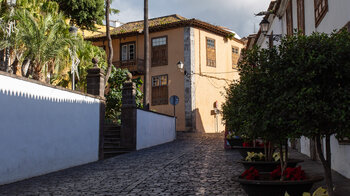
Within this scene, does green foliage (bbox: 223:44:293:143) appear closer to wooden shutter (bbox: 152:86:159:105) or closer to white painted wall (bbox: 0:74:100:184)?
white painted wall (bbox: 0:74:100:184)

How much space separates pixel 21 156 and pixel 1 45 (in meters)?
7.52

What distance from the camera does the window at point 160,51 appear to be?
29.5m

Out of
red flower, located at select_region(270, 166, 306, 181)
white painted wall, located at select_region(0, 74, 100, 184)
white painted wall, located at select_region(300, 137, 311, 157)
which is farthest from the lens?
white painted wall, located at select_region(300, 137, 311, 157)

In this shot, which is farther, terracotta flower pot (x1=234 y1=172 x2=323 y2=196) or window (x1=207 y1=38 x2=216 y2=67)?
window (x1=207 y1=38 x2=216 y2=67)

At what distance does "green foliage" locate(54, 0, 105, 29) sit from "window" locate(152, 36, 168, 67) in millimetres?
5669

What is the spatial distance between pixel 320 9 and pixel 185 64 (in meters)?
19.5

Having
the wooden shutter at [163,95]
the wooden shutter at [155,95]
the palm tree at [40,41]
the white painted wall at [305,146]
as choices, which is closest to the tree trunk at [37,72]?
the palm tree at [40,41]

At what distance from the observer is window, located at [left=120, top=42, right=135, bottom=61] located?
30.8 m

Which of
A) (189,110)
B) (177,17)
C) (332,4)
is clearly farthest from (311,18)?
(177,17)

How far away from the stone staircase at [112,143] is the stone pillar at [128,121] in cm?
29

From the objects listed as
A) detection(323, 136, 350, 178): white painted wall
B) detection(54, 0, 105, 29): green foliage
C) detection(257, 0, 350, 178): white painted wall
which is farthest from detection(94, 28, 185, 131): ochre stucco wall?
detection(323, 136, 350, 178): white painted wall

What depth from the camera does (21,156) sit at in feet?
27.2

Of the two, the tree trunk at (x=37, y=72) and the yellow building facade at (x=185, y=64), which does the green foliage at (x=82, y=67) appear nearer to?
the tree trunk at (x=37, y=72)

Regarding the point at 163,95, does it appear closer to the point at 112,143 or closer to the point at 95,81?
the point at 112,143
